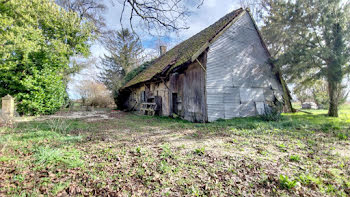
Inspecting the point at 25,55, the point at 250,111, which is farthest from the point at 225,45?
the point at 25,55

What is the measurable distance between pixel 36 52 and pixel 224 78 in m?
13.1

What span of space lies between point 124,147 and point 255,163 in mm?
3405

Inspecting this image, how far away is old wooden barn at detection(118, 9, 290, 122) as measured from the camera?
9.07 metres

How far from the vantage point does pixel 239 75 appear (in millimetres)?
10078

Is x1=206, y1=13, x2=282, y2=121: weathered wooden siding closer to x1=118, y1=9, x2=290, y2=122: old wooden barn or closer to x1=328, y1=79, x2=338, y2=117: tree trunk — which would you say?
x1=118, y1=9, x2=290, y2=122: old wooden barn

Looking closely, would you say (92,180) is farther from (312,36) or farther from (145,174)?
(312,36)

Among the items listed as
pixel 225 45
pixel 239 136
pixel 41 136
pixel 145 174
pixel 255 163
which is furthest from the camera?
pixel 225 45

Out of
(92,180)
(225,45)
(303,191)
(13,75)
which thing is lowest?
(303,191)

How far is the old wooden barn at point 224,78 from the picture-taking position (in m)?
9.07

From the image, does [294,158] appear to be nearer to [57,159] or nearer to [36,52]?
[57,159]

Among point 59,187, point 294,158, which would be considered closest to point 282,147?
point 294,158

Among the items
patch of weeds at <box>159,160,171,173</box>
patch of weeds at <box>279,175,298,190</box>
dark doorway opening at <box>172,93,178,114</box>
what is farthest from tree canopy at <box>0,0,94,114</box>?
patch of weeds at <box>279,175,298,190</box>

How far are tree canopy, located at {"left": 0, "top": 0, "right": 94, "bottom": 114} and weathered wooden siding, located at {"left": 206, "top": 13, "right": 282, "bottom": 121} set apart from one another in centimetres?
1097

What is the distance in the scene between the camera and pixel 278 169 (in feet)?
10.4
